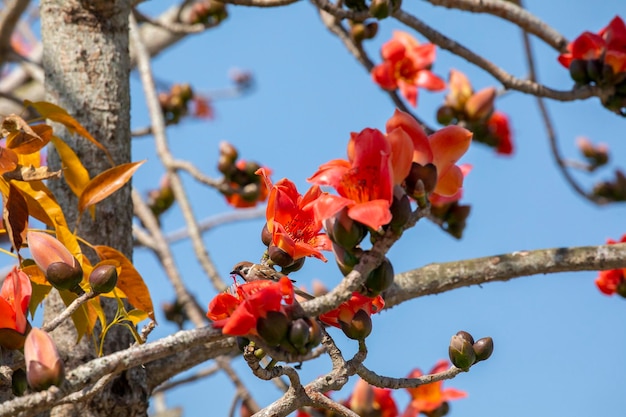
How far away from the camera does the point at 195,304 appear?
263cm

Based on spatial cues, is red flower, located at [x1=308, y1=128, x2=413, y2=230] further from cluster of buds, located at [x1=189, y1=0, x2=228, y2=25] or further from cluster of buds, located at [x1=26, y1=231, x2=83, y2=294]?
cluster of buds, located at [x1=189, y1=0, x2=228, y2=25]

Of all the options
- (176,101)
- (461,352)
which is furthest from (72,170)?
(176,101)

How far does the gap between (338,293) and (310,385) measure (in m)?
0.23

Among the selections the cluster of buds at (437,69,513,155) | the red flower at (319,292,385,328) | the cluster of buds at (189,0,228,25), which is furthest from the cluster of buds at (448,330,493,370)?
the cluster of buds at (189,0,228,25)

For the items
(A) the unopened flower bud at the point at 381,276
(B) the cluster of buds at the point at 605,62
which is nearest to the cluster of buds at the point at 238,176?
(B) the cluster of buds at the point at 605,62

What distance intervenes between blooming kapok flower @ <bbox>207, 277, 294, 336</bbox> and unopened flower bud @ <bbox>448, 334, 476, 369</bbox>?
0.30 meters

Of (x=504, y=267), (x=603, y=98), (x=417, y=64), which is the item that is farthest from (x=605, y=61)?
(x=417, y=64)

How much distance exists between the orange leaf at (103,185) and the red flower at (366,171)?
0.49 m

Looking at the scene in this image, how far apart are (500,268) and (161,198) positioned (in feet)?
7.98

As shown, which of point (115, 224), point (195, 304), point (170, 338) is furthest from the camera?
point (195, 304)

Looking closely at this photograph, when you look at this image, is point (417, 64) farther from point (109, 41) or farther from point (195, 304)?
point (109, 41)

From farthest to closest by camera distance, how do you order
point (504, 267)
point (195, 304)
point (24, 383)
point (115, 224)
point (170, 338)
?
1. point (195, 304)
2. point (115, 224)
3. point (504, 267)
4. point (24, 383)
5. point (170, 338)

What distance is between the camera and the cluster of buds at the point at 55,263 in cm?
113

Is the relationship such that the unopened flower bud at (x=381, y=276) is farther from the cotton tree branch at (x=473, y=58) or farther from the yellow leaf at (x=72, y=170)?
the cotton tree branch at (x=473, y=58)
